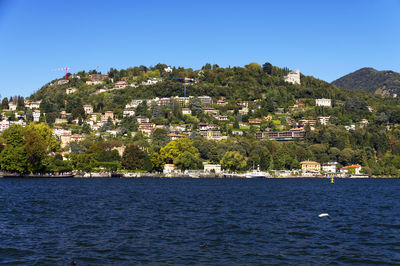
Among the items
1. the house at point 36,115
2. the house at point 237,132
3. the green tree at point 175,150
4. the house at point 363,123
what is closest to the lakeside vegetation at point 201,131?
the house at point 363,123

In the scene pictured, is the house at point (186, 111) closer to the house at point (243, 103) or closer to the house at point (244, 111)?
the house at point (244, 111)

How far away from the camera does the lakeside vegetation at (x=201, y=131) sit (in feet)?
311

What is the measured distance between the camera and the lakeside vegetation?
94.8 metres

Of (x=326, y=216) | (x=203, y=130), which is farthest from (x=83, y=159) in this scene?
(x=326, y=216)

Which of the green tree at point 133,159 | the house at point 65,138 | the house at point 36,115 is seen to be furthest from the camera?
the house at point 36,115

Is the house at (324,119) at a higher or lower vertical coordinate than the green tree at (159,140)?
higher

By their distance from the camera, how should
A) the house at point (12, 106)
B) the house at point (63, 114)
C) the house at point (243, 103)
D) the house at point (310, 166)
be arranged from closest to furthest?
the house at point (310, 166)
the house at point (63, 114)
the house at point (243, 103)
the house at point (12, 106)

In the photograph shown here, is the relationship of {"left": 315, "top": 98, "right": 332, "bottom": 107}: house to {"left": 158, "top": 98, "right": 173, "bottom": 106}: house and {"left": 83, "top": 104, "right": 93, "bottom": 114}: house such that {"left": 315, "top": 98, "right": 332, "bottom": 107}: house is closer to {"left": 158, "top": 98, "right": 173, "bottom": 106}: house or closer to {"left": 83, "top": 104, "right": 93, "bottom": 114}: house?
{"left": 158, "top": 98, "right": 173, "bottom": 106}: house

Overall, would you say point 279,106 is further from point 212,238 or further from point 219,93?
point 212,238

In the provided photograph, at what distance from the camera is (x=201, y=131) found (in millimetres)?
142125

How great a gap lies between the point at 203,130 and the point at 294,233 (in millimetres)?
122126

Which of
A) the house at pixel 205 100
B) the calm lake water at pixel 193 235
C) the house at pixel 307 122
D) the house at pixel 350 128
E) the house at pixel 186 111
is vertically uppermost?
the house at pixel 205 100

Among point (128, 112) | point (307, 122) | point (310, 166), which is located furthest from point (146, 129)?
point (310, 166)

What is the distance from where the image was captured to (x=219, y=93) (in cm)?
18950
